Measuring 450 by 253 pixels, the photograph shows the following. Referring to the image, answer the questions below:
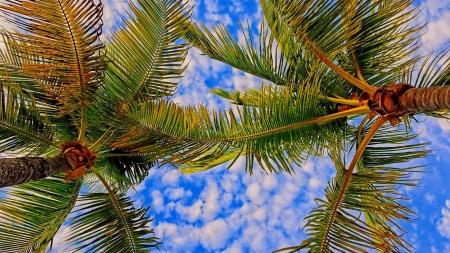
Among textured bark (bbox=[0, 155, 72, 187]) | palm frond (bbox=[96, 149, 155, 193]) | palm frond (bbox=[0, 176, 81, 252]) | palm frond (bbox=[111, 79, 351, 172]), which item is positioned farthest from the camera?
palm frond (bbox=[96, 149, 155, 193])

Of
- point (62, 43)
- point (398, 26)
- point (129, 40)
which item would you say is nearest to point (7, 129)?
point (62, 43)

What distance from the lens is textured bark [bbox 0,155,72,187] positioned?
4.34 meters

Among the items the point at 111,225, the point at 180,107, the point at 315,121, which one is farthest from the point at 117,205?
the point at 315,121

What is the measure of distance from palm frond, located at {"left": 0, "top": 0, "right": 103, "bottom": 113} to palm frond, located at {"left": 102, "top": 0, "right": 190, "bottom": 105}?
0.43 meters

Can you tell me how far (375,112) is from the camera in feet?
15.8

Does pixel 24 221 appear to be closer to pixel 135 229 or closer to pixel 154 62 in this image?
pixel 135 229

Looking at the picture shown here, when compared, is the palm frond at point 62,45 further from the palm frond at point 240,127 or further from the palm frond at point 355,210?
the palm frond at point 355,210

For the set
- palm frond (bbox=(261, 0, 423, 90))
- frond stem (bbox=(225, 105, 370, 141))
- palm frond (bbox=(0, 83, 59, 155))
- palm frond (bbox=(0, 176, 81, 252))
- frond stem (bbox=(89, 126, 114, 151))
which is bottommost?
palm frond (bbox=(0, 176, 81, 252))

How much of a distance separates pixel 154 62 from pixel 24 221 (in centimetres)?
249

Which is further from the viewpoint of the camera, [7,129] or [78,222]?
[78,222]

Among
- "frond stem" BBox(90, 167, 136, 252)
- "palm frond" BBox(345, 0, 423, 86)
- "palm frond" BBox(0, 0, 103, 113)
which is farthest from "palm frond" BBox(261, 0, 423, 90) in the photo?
"frond stem" BBox(90, 167, 136, 252)

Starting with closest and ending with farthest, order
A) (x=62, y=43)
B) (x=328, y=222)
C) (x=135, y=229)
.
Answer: (x=62, y=43), (x=328, y=222), (x=135, y=229)

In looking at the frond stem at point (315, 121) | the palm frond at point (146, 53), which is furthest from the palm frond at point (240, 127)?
the palm frond at point (146, 53)

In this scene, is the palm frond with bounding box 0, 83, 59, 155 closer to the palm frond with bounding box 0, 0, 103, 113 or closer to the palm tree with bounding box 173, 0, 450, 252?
the palm frond with bounding box 0, 0, 103, 113
